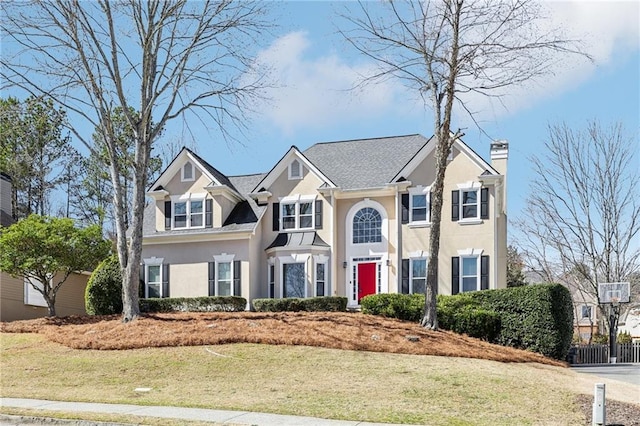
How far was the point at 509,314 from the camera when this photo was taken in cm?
2469

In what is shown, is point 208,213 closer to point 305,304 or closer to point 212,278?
point 212,278

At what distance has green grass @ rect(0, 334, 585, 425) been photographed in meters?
13.3

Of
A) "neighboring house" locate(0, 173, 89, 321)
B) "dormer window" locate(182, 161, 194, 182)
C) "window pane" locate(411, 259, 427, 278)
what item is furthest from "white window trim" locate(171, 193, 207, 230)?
"window pane" locate(411, 259, 427, 278)

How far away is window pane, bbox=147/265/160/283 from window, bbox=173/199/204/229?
6.32 feet

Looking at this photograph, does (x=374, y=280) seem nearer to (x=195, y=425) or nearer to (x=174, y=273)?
(x=174, y=273)

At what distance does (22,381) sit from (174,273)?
14.9m

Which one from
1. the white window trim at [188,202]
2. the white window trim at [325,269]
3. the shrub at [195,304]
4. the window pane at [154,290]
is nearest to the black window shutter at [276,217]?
the white window trim at [325,269]

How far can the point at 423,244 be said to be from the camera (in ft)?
97.3

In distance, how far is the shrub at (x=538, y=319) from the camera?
2373cm

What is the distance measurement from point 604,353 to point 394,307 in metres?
12.2

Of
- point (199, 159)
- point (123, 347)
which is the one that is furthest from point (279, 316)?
point (199, 159)

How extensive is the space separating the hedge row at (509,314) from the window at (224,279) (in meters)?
7.61

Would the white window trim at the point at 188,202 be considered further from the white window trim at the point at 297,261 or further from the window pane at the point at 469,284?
the window pane at the point at 469,284

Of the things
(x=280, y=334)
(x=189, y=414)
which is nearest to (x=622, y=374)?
(x=280, y=334)
